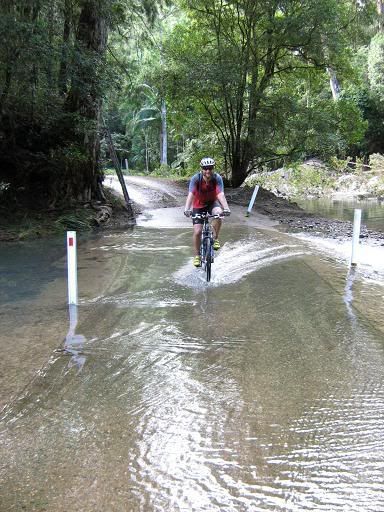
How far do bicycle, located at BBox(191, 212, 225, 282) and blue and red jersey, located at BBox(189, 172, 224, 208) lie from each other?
0.29 metres

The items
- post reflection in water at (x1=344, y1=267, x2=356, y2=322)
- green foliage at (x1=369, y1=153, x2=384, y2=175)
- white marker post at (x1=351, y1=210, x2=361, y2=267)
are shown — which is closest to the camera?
post reflection in water at (x1=344, y1=267, x2=356, y2=322)

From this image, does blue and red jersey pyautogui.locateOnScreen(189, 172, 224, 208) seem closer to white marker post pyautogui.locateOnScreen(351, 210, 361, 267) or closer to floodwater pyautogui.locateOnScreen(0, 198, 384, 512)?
floodwater pyautogui.locateOnScreen(0, 198, 384, 512)

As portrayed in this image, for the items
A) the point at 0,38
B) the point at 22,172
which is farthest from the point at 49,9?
the point at 22,172

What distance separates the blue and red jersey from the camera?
9047mm

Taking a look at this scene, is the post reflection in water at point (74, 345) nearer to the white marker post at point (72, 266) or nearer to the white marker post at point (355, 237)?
the white marker post at point (72, 266)

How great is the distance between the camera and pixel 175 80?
2148 centimetres

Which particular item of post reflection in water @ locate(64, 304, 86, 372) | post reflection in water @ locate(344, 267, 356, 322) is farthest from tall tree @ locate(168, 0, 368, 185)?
post reflection in water @ locate(64, 304, 86, 372)

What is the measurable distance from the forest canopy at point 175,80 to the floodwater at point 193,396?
22.3 feet

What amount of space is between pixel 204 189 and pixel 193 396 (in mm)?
5457

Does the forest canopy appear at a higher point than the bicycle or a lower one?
higher

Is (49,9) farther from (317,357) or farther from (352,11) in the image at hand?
(352,11)

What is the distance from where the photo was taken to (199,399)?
14.1 feet

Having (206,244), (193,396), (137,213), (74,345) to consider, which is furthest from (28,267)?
(137,213)

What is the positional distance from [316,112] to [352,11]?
5.29 meters
